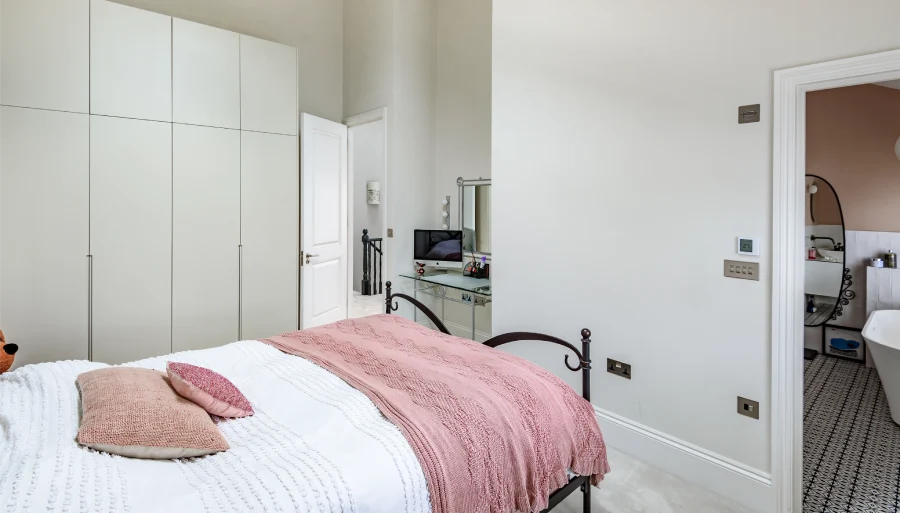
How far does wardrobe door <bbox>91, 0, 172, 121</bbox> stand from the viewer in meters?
2.79

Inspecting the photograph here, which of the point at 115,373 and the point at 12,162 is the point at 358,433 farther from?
the point at 12,162

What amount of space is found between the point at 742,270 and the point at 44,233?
150 inches

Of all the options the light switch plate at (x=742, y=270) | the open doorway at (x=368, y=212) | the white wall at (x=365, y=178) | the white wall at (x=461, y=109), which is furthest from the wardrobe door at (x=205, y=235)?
the white wall at (x=365, y=178)

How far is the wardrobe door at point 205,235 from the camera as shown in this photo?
10.3 ft

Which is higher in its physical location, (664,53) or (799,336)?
(664,53)

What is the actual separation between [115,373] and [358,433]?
911 mm

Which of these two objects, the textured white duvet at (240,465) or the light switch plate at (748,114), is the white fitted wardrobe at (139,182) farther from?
the light switch plate at (748,114)

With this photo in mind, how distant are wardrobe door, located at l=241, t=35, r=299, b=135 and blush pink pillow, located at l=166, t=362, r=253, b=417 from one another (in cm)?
241

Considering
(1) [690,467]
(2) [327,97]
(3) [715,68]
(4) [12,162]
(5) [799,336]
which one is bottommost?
(1) [690,467]

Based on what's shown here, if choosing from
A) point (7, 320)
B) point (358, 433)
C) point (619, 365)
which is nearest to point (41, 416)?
point (358, 433)

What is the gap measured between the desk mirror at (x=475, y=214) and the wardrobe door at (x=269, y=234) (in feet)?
4.84

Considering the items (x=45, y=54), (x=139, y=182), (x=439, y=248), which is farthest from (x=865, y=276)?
(x=45, y=54)

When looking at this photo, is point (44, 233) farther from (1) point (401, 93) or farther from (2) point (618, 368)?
(2) point (618, 368)

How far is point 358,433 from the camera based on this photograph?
1312 mm
